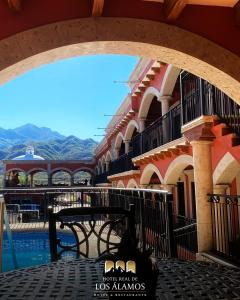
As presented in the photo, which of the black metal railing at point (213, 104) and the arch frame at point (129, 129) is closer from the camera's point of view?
the black metal railing at point (213, 104)

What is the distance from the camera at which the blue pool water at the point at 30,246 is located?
31.8ft

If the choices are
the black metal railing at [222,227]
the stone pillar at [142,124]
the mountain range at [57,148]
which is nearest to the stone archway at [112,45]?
the black metal railing at [222,227]

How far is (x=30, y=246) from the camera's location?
1055 centimetres

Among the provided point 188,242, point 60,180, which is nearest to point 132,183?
point 188,242

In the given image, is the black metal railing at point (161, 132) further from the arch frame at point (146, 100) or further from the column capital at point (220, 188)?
the column capital at point (220, 188)

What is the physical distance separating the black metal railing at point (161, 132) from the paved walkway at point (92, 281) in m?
7.99

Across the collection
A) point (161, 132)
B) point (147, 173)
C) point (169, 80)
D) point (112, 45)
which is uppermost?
point (169, 80)

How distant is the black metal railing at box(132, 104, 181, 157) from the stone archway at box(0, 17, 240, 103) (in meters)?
6.07

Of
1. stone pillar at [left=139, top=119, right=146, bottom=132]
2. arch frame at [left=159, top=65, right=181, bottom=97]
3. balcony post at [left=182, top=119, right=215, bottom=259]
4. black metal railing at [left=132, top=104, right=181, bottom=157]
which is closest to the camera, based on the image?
balcony post at [left=182, top=119, right=215, bottom=259]

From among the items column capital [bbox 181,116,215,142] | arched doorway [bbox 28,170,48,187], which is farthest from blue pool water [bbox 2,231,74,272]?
arched doorway [bbox 28,170,48,187]

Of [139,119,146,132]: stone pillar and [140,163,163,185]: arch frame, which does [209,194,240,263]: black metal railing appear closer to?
[140,163,163,185]: arch frame

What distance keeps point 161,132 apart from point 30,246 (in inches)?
237

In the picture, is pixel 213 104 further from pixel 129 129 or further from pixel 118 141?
pixel 118 141

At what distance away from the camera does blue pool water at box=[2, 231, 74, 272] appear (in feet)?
31.8
